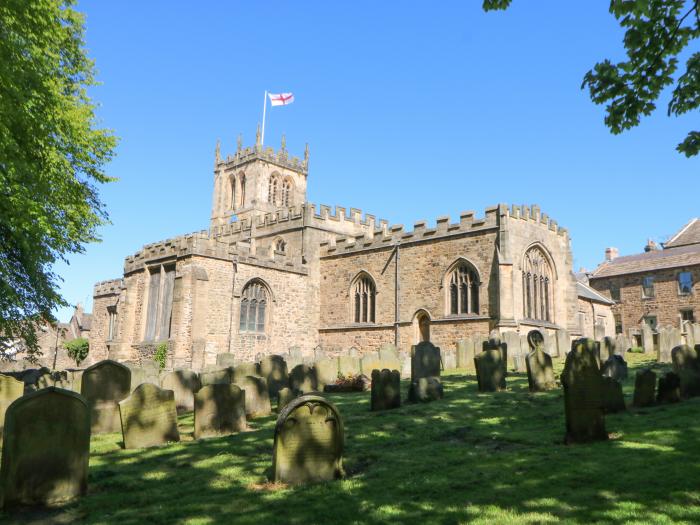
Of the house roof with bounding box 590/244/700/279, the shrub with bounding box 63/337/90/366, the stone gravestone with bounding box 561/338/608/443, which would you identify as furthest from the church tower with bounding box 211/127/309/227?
the stone gravestone with bounding box 561/338/608/443

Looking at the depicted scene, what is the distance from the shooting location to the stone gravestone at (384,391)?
10.8 meters

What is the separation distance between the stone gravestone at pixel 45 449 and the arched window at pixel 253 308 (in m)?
21.6

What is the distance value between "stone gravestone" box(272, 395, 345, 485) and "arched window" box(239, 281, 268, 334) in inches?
850

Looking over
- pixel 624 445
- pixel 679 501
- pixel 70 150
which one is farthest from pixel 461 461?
pixel 70 150

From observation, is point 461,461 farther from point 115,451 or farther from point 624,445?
point 115,451

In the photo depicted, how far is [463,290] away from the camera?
83.7 ft

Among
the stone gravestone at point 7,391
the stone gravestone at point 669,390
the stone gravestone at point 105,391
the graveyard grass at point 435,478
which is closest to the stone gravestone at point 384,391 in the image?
the graveyard grass at point 435,478

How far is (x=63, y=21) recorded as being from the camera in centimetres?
1778

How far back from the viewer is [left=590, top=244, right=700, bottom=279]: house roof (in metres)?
38.4

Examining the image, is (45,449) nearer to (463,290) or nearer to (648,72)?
(648,72)

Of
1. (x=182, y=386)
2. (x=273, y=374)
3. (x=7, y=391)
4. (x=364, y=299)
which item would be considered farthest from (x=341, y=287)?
(x=7, y=391)

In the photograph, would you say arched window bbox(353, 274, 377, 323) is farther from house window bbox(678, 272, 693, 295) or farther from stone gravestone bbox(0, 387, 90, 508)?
stone gravestone bbox(0, 387, 90, 508)

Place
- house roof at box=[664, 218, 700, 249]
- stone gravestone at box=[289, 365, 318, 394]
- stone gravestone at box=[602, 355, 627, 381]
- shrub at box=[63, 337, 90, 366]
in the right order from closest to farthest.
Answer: stone gravestone at box=[602, 355, 627, 381] → stone gravestone at box=[289, 365, 318, 394] → house roof at box=[664, 218, 700, 249] → shrub at box=[63, 337, 90, 366]

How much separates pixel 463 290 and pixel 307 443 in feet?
65.0
